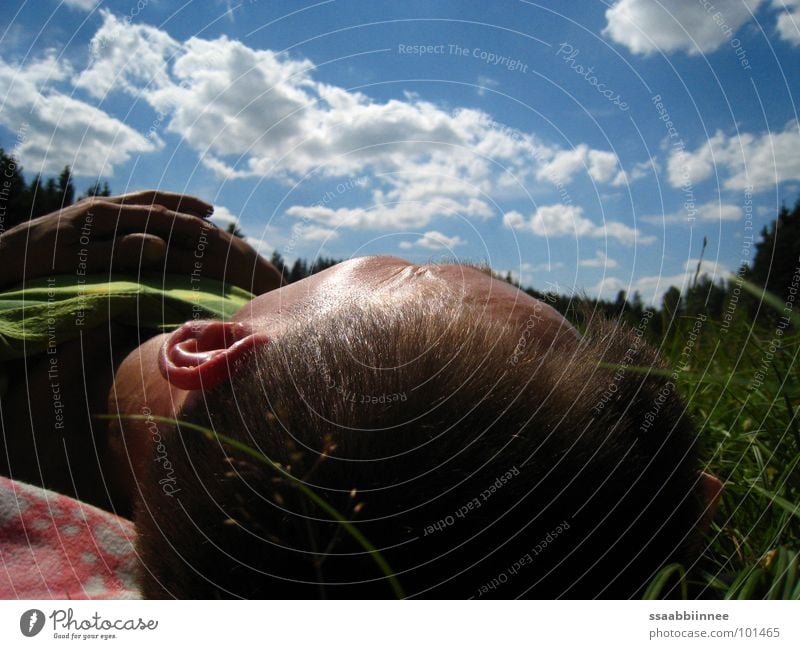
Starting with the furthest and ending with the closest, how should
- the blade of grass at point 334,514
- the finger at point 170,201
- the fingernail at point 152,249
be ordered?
the finger at point 170,201, the fingernail at point 152,249, the blade of grass at point 334,514

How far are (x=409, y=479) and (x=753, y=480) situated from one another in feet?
2.31

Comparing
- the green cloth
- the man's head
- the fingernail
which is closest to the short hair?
the man's head

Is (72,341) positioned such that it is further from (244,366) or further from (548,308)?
(548,308)

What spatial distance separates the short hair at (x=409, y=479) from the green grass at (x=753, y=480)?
103 mm

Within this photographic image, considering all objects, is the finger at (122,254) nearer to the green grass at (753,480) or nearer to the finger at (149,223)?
the finger at (149,223)

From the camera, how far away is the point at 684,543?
2.39 ft

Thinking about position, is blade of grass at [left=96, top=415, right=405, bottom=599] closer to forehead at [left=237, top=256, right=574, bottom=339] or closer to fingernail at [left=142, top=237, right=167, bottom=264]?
forehead at [left=237, top=256, right=574, bottom=339]

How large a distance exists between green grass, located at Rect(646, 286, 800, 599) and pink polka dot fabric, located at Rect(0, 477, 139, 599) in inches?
30.0

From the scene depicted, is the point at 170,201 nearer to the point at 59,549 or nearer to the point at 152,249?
the point at 152,249

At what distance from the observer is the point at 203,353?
2.49 ft

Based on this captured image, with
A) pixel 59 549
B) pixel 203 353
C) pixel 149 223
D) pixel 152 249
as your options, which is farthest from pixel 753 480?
pixel 149 223

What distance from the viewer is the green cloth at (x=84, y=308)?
134cm

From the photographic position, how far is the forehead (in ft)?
2.77

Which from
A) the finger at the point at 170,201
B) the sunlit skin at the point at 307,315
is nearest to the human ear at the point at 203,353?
the sunlit skin at the point at 307,315
